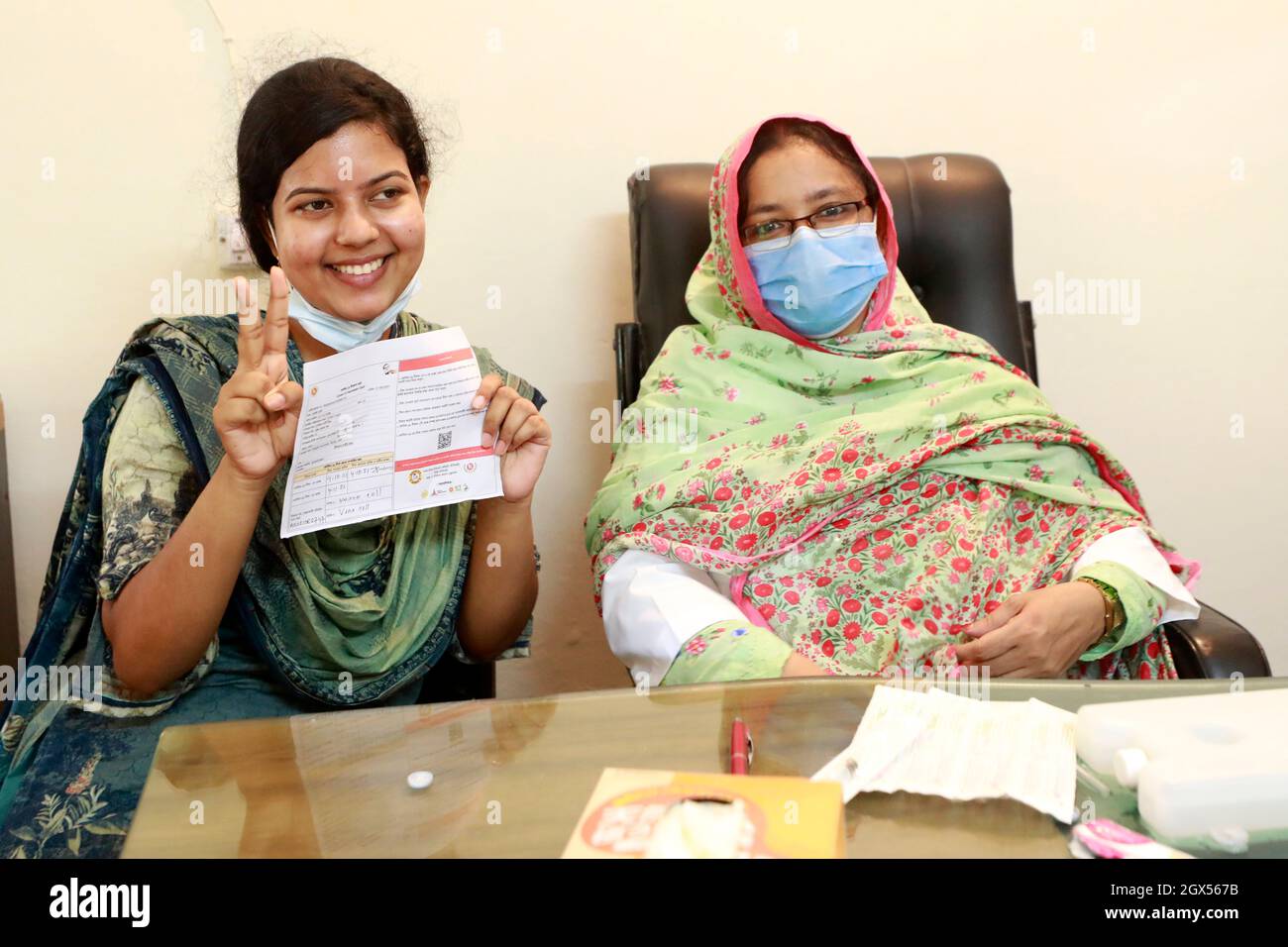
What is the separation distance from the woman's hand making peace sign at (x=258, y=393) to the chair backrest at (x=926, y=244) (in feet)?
2.41

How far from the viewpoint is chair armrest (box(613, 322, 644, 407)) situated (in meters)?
1.77

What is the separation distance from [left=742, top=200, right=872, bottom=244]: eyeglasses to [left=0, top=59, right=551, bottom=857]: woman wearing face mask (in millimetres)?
493

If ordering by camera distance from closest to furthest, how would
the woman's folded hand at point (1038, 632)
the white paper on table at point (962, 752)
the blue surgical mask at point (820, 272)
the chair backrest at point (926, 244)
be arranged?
the white paper on table at point (962, 752) < the woman's folded hand at point (1038, 632) < the blue surgical mask at point (820, 272) < the chair backrest at point (926, 244)

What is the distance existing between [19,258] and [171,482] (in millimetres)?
838

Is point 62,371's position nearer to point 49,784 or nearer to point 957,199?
point 49,784

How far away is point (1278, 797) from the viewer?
728 millimetres

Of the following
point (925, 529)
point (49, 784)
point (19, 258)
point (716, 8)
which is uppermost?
point (716, 8)

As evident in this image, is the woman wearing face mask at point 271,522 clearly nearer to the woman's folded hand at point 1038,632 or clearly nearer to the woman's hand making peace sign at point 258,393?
the woman's hand making peace sign at point 258,393

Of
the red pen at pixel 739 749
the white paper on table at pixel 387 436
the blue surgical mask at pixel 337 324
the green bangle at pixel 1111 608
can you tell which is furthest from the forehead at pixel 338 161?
the green bangle at pixel 1111 608

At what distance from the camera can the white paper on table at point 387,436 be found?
3.80 feet

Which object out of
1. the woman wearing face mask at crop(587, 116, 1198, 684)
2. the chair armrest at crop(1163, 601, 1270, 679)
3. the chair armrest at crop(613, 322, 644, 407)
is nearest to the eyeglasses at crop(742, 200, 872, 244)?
the woman wearing face mask at crop(587, 116, 1198, 684)

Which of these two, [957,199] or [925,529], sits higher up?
[957,199]

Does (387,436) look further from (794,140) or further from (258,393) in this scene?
(794,140)
